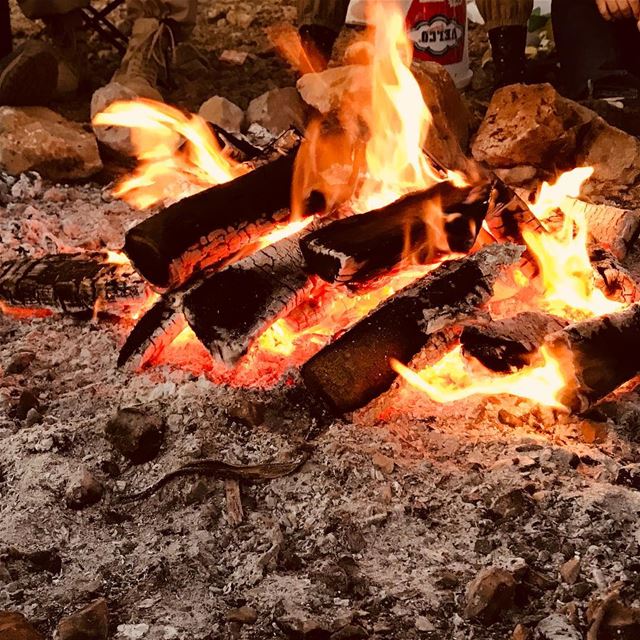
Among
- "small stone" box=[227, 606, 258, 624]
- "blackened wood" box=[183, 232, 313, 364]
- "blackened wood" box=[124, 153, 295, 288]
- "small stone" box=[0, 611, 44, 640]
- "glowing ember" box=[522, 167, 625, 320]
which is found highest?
"blackened wood" box=[124, 153, 295, 288]

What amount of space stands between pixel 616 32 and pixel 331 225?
11.3ft

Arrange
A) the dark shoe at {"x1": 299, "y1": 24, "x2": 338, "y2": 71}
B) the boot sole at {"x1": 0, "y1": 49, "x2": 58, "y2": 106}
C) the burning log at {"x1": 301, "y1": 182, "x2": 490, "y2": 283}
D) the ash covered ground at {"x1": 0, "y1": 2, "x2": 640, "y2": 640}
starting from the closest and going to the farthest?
1. the ash covered ground at {"x1": 0, "y1": 2, "x2": 640, "y2": 640}
2. the burning log at {"x1": 301, "y1": 182, "x2": 490, "y2": 283}
3. the boot sole at {"x1": 0, "y1": 49, "x2": 58, "y2": 106}
4. the dark shoe at {"x1": 299, "y1": 24, "x2": 338, "y2": 71}

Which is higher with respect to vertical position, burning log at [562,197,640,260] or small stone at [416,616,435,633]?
small stone at [416,616,435,633]

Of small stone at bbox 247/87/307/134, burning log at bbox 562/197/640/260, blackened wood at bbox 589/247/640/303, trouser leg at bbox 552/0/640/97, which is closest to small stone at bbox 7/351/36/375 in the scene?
blackened wood at bbox 589/247/640/303

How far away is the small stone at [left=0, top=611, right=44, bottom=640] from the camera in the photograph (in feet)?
5.34

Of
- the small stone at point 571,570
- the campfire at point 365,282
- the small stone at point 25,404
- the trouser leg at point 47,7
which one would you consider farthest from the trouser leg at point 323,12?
the small stone at point 571,570

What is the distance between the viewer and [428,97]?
168 inches

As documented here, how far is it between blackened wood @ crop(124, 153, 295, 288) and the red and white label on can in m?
2.45

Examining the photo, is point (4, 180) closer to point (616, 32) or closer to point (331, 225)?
point (331, 225)

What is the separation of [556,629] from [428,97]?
3165 millimetres

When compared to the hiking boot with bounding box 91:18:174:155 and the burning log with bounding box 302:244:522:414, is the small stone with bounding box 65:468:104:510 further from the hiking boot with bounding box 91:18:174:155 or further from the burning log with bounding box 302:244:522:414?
the hiking boot with bounding box 91:18:174:155

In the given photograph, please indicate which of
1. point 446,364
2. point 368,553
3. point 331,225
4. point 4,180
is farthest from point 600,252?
point 4,180

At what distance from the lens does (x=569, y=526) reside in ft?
6.19

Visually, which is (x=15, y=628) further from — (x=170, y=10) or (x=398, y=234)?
(x=170, y=10)
